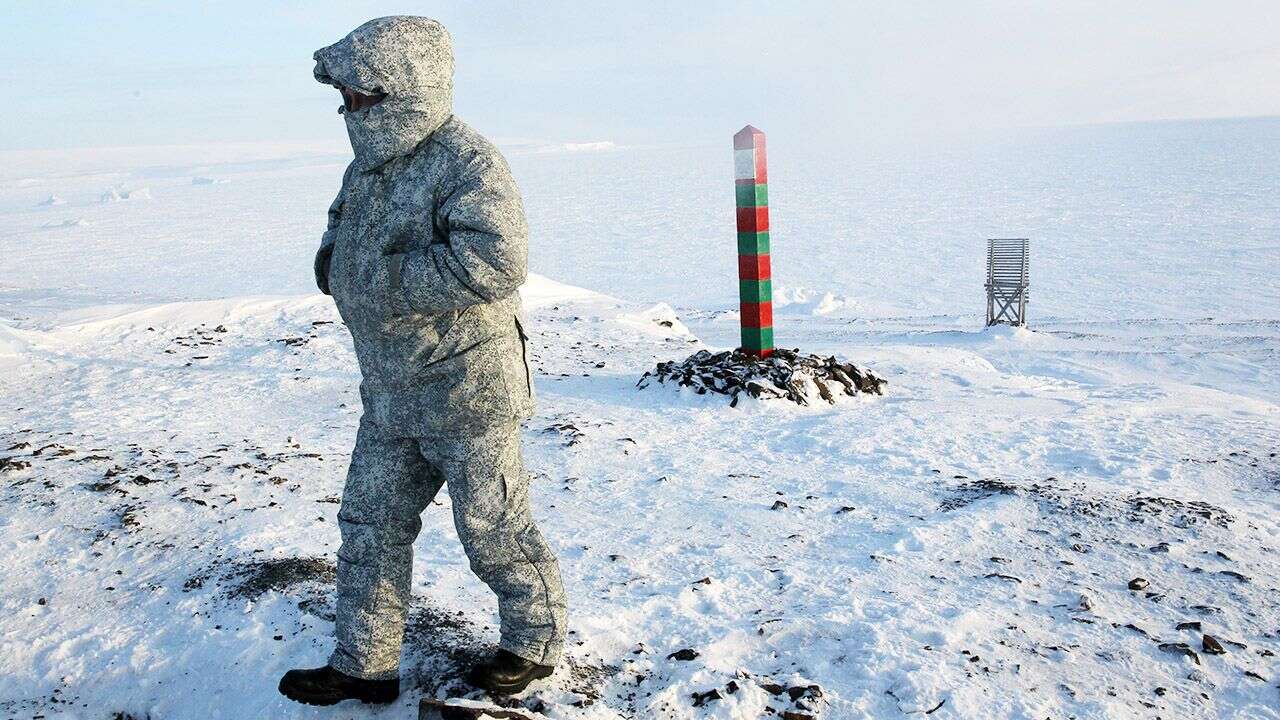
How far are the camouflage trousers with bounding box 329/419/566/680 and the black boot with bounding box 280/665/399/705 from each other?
0.03 metres

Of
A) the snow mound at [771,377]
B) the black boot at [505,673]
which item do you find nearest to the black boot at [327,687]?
the black boot at [505,673]

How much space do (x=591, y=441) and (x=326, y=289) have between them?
339cm

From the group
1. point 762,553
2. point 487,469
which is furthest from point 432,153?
point 762,553

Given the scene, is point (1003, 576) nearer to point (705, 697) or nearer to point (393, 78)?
point (705, 697)

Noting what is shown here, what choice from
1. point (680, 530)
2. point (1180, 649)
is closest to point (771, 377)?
point (680, 530)

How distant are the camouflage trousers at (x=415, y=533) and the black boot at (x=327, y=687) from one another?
3cm

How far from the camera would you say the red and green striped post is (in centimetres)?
720

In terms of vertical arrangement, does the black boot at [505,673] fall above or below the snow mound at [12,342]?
below

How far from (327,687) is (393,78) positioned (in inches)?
68.4

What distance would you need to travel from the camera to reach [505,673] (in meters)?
2.85

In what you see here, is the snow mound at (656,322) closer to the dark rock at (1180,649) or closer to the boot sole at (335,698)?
the dark rock at (1180,649)

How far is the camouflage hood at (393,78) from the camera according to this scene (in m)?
2.44

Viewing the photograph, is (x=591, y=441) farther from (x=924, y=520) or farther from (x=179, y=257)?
(x=179, y=257)

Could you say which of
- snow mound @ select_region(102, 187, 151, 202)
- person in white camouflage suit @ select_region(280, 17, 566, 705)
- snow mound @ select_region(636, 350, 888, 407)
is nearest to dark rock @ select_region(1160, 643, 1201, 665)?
person in white camouflage suit @ select_region(280, 17, 566, 705)
